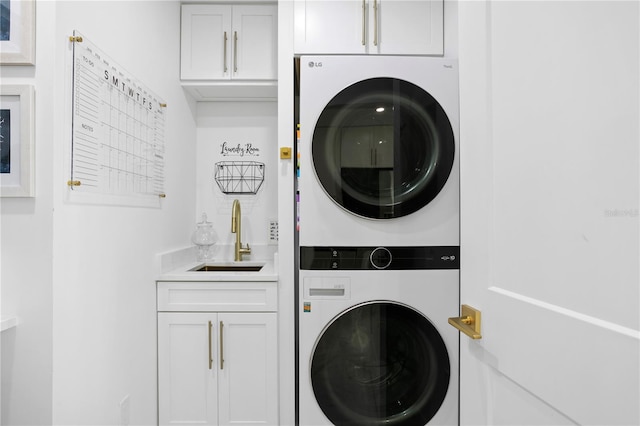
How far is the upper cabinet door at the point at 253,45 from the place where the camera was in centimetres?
188

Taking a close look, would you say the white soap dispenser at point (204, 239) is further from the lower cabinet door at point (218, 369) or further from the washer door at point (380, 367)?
the washer door at point (380, 367)

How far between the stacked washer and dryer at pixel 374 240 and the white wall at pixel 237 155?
2.43 ft

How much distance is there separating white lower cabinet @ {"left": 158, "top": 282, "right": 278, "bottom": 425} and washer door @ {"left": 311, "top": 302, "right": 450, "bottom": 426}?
28cm

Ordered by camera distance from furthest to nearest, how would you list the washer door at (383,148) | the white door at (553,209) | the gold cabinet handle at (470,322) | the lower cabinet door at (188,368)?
the lower cabinet door at (188,368) → the washer door at (383,148) → the gold cabinet handle at (470,322) → the white door at (553,209)

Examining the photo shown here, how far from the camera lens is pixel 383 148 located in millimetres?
1471

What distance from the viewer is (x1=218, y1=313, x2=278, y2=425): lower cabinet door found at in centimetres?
158

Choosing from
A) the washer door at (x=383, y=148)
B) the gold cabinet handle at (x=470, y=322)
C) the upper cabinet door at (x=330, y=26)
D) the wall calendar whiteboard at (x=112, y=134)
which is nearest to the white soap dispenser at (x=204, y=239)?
the wall calendar whiteboard at (x=112, y=134)

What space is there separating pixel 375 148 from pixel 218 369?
51.4 inches

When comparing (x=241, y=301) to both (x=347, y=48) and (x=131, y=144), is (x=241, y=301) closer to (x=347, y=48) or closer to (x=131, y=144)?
(x=131, y=144)

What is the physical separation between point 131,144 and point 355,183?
99 cm

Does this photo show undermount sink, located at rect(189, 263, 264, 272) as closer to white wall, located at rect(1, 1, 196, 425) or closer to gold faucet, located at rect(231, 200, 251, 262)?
gold faucet, located at rect(231, 200, 251, 262)

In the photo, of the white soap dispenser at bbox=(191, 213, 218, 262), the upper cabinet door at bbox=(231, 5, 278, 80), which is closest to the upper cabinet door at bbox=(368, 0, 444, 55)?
the upper cabinet door at bbox=(231, 5, 278, 80)

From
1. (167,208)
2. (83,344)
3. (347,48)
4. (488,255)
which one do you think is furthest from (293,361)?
(347,48)

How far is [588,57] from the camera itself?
0.50 m
